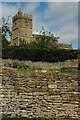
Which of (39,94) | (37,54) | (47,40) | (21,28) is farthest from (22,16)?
(39,94)

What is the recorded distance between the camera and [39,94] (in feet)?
18.5

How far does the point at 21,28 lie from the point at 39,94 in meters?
36.5

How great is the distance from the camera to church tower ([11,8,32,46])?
40250 mm

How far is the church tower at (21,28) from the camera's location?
132 feet

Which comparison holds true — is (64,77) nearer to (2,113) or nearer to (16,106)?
(16,106)

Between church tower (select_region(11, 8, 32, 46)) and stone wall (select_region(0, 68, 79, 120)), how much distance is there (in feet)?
112

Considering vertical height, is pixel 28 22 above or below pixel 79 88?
above

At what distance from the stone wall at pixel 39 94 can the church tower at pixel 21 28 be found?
1350 inches

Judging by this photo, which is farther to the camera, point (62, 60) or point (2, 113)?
point (62, 60)

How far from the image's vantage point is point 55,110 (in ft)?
18.1

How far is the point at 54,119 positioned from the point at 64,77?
1.33 m

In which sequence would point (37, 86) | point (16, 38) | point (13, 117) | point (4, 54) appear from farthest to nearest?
point (16, 38), point (4, 54), point (37, 86), point (13, 117)

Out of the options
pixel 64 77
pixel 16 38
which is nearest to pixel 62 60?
pixel 64 77

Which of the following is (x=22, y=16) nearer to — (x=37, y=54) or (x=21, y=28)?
(x=21, y=28)
